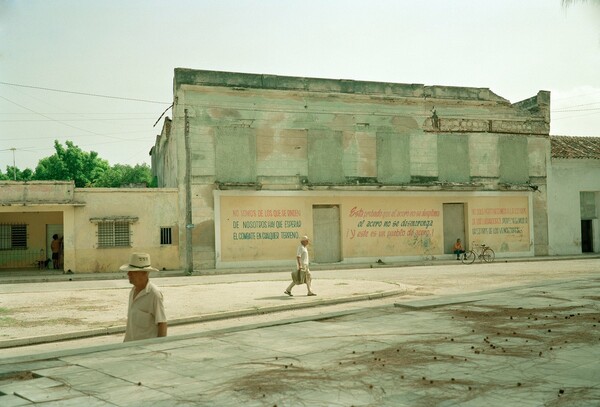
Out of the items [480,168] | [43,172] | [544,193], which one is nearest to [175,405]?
[480,168]

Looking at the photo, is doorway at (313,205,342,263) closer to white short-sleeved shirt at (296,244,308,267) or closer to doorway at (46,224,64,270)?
doorway at (46,224,64,270)

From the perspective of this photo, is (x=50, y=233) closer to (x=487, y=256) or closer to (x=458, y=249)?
(x=458, y=249)

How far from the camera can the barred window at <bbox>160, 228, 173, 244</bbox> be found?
89.8ft

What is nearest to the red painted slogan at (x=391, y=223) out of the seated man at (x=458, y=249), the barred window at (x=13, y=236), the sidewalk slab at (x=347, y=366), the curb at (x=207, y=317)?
the seated man at (x=458, y=249)

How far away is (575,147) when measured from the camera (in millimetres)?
36500

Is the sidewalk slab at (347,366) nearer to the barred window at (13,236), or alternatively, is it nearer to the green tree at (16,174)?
the barred window at (13,236)

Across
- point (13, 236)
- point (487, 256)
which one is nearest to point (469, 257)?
point (487, 256)

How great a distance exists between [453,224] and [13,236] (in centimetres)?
2254

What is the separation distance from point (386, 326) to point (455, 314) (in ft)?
5.72

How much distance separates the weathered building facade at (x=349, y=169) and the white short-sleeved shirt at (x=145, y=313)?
20542 mm

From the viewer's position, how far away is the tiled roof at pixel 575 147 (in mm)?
35156

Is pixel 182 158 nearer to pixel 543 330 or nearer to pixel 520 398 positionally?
pixel 543 330

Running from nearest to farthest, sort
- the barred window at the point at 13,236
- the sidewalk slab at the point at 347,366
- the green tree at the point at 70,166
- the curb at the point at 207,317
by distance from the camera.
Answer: the sidewalk slab at the point at 347,366 < the curb at the point at 207,317 < the barred window at the point at 13,236 < the green tree at the point at 70,166

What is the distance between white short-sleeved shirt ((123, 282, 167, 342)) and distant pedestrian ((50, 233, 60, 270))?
23410mm
